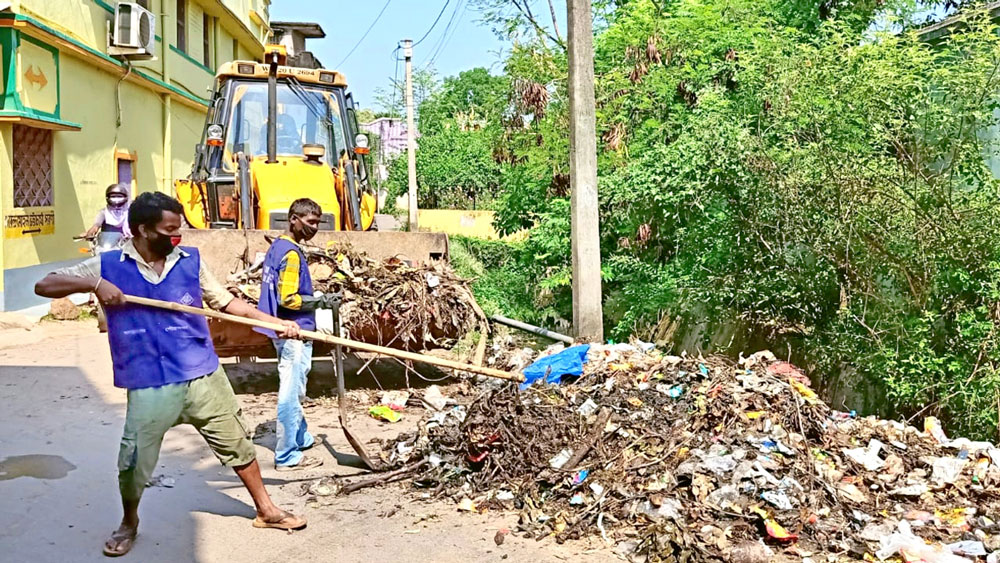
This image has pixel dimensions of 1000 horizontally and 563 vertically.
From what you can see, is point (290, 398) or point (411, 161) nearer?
point (290, 398)

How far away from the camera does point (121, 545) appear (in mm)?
4137

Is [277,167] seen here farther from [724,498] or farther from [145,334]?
[724,498]

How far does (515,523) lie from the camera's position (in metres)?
4.66

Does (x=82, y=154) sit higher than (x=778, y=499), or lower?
higher

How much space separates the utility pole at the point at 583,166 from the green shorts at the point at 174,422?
4.06 m

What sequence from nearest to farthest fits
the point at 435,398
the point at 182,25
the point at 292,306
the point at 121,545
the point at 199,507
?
the point at 121,545 < the point at 199,507 < the point at 292,306 < the point at 435,398 < the point at 182,25

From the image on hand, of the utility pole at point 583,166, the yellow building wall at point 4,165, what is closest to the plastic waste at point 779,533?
the utility pole at point 583,166

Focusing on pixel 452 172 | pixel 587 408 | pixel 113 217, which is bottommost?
pixel 587 408

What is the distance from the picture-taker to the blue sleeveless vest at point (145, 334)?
402cm

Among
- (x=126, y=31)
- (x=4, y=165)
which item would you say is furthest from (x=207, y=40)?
(x=4, y=165)

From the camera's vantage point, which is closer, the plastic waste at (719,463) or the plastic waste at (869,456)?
the plastic waste at (719,463)

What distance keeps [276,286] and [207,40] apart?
55.6 ft

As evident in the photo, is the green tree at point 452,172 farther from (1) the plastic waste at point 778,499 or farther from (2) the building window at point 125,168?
(1) the plastic waste at point 778,499

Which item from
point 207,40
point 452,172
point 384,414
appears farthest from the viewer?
point 452,172
